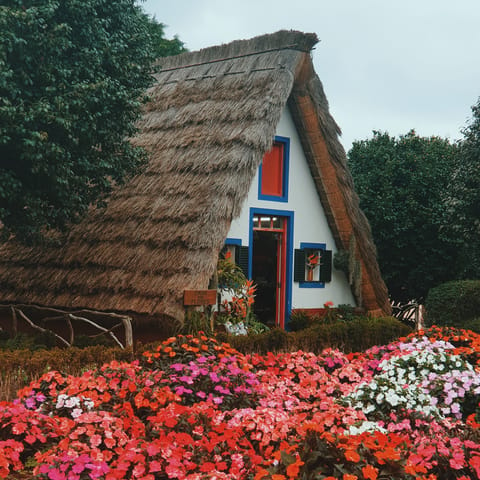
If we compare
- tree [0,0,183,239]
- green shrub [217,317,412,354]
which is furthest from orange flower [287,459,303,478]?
tree [0,0,183,239]

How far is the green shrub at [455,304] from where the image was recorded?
14.7 metres

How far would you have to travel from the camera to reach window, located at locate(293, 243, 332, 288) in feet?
47.2

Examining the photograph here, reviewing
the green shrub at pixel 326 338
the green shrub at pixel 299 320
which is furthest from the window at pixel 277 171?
the green shrub at pixel 326 338

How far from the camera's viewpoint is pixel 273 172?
13.8 metres

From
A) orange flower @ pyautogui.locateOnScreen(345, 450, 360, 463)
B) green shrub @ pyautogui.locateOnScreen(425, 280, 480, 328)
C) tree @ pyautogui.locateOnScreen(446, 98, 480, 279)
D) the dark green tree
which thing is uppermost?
the dark green tree

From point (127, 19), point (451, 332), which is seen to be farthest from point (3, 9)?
point (451, 332)

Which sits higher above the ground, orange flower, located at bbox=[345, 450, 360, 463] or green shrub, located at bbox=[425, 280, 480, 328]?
green shrub, located at bbox=[425, 280, 480, 328]

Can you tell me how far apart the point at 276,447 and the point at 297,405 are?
70.9 inches

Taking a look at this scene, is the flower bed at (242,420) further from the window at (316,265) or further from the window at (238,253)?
the window at (316,265)

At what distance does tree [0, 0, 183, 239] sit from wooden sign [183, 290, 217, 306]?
2.38 metres

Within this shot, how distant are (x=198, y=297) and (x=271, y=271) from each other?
160 inches

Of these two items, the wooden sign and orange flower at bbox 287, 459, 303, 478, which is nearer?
orange flower at bbox 287, 459, 303, 478

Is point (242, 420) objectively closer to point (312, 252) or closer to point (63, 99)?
point (63, 99)

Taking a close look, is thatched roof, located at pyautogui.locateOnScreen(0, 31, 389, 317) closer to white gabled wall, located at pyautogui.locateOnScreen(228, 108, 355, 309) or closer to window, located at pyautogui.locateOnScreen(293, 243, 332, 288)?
white gabled wall, located at pyautogui.locateOnScreen(228, 108, 355, 309)
